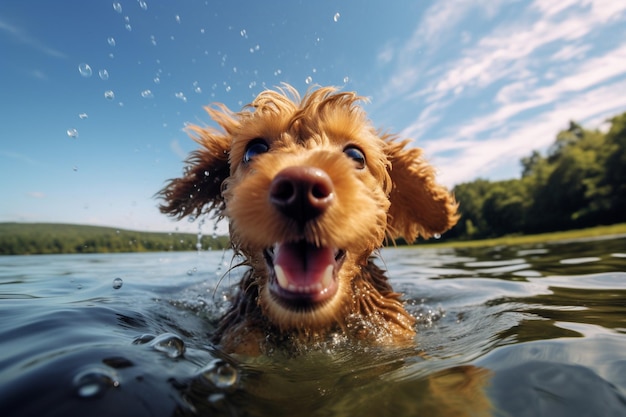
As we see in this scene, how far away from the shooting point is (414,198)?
5316mm

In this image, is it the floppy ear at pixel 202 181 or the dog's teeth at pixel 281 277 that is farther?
the floppy ear at pixel 202 181

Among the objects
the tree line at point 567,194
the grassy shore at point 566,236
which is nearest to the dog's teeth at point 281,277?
the grassy shore at point 566,236

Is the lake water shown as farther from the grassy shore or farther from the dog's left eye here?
the grassy shore

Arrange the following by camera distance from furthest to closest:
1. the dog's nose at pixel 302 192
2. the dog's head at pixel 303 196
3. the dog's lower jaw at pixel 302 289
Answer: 1. the dog's lower jaw at pixel 302 289
2. the dog's head at pixel 303 196
3. the dog's nose at pixel 302 192

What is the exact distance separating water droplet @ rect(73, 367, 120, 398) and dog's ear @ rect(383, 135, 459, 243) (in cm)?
365

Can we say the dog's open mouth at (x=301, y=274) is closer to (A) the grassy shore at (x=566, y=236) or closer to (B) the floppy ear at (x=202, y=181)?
(B) the floppy ear at (x=202, y=181)

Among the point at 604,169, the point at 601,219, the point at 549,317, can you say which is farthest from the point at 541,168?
the point at 549,317

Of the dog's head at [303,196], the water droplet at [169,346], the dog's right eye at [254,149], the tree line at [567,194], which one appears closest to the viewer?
the water droplet at [169,346]

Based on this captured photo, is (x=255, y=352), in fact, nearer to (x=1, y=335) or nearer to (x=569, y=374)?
(x=1, y=335)

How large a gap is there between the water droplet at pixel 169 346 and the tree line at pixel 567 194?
53.2m

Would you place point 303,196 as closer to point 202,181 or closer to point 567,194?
point 202,181

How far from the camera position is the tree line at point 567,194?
5194 centimetres

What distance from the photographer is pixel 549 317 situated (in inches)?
142

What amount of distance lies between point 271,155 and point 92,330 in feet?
5.75
